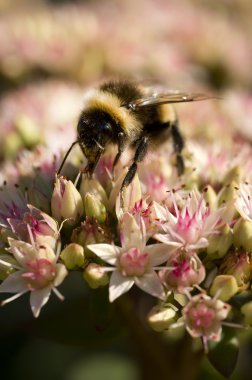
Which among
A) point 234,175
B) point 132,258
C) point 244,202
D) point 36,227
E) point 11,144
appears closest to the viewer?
point 132,258

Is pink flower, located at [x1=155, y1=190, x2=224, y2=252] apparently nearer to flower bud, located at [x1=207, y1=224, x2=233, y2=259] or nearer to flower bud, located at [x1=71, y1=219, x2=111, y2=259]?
flower bud, located at [x1=207, y1=224, x2=233, y2=259]

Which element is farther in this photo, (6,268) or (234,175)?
(234,175)

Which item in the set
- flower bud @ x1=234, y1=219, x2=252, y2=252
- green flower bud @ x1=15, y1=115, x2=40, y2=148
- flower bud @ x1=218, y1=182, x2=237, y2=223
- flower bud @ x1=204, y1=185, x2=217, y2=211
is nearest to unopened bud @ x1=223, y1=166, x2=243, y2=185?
flower bud @ x1=218, y1=182, x2=237, y2=223

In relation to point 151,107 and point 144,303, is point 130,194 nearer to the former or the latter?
point 151,107

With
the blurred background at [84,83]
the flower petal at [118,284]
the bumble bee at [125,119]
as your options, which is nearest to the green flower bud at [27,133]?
the blurred background at [84,83]

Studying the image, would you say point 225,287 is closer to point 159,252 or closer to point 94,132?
point 159,252

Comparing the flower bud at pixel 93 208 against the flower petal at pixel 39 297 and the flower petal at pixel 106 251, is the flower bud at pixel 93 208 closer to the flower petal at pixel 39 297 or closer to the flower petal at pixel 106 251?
the flower petal at pixel 106 251

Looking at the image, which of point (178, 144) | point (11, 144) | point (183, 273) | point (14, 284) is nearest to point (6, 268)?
point (14, 284)

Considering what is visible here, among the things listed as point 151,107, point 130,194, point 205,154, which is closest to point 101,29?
point 205,154
